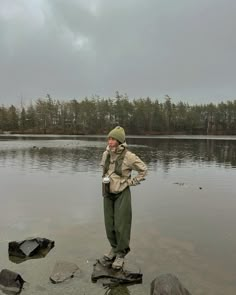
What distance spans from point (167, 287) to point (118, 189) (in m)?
1.85

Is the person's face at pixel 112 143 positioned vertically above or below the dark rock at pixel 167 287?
above

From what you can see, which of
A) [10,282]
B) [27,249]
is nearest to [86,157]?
[27,249]

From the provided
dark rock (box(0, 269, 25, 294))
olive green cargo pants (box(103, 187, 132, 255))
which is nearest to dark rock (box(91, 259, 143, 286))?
olive green cargo pants (box(103, 187, 132, 255))

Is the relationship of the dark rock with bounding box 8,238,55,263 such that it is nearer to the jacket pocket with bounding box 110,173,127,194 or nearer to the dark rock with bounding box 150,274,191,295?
the jacket pocket with bounding box 110,173,127,194

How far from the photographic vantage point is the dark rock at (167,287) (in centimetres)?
556

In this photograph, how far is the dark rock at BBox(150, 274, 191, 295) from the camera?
5.56 m

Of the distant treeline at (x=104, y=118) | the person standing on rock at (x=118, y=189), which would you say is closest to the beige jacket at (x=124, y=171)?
the person standing on rock at (x=118, y=189)

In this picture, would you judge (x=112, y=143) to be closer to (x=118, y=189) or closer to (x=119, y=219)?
(x=118, y=189)

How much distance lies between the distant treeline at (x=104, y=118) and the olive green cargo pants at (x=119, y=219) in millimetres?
119983

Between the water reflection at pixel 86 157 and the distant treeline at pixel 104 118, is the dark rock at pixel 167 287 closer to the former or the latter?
the water reflection at pixel 86 157

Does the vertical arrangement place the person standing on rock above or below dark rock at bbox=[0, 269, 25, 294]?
above

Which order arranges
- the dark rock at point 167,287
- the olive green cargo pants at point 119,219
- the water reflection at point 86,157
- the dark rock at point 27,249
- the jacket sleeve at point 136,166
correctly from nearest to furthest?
the dark rock at point 167,287 → the olive green cargo pants at point 119,219 → the jacket sleeve at point 136,166 → the dark rock at point 27,249 → the water reflection at point 86,157

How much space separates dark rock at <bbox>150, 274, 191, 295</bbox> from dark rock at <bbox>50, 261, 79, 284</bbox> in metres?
1.53

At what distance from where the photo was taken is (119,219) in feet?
21.6
